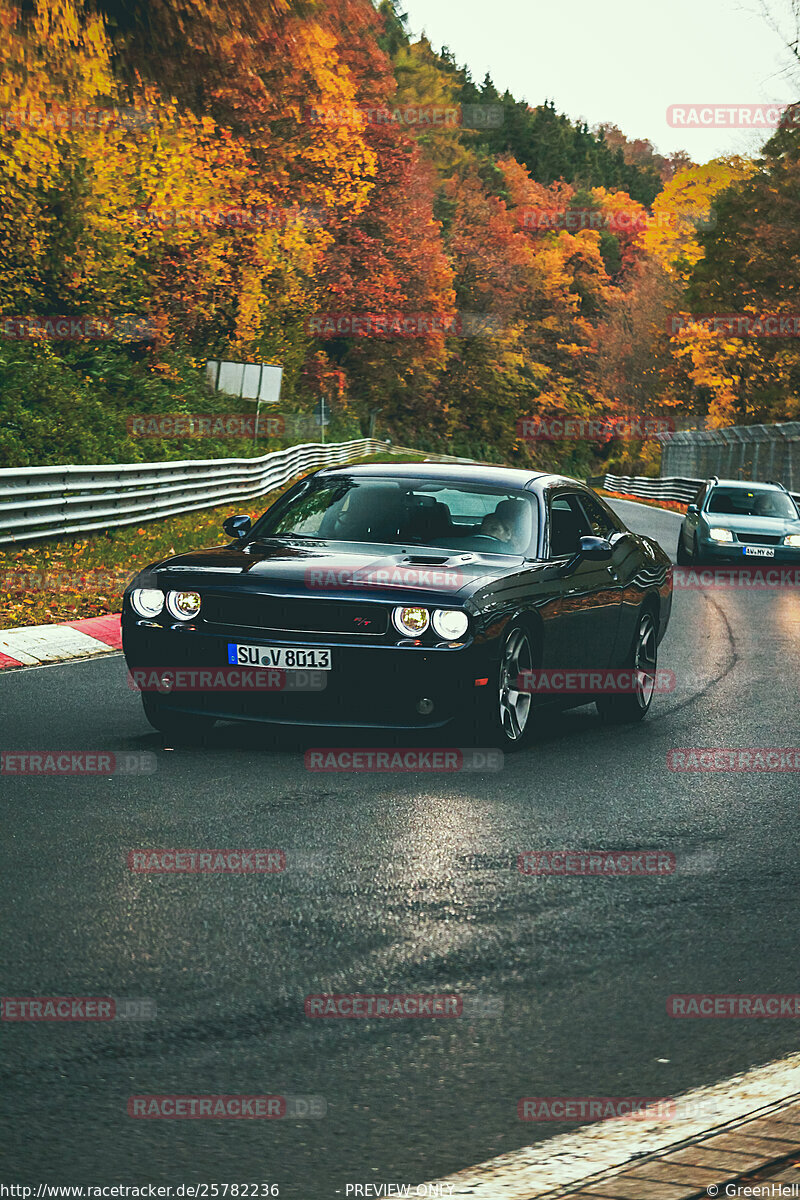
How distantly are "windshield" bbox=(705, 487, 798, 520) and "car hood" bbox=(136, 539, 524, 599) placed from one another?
17.6 meters

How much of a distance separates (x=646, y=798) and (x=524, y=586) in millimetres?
1488

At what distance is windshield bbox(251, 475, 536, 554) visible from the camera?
9.20 m

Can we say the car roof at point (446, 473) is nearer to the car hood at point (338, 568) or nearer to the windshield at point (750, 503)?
the car hood at point (338, 568)

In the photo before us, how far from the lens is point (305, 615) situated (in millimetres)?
8055

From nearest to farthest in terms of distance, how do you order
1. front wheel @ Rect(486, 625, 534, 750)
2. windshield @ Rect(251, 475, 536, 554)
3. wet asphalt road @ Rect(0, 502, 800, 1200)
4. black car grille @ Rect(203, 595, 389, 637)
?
wet asphalt road @ Rect(0, 502, 800, 1200), black car grille @ Rect(203, 595, 389, 637), front wheel @ Rect(486, 625, 534, 750), windshield @ Rect(251, 475, 536, 554)

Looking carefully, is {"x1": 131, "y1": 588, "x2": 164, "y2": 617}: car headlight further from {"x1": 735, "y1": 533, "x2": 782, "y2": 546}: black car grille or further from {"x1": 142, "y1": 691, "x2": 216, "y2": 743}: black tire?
{"x1": 735, "y1": 533, "x2": 782, "y2": 546}: black car grille

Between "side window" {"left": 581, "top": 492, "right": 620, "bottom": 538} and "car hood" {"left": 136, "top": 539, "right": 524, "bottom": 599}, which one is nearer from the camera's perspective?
"car hood" {"left": 136, "top": 539, "right": 524, "bottom": 599}

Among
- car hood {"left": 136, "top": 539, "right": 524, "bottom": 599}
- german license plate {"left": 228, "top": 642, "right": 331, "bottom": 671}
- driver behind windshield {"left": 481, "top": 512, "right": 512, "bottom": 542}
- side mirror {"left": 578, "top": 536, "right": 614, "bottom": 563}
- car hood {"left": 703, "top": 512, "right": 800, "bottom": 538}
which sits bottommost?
car hood {"left": 703, "top": 512, "right": 800, "bottom": 538}

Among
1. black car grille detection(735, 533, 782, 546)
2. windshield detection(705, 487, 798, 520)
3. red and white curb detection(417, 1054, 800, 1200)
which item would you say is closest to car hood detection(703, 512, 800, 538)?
black car grille detection(735, 533, 782, 546)

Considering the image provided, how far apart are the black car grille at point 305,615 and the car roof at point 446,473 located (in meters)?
1.70

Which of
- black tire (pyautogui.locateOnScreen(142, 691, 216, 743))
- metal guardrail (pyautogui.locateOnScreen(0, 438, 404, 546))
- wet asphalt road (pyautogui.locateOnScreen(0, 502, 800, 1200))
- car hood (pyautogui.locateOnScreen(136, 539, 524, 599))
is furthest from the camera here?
metal guardrail (pyautogui.locateOnScreen(0, 438, 404, 546))

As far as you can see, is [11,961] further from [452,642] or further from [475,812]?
[452,642]

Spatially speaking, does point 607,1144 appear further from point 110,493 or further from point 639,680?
point 110,493

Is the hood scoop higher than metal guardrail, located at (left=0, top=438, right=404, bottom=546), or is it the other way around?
the hood scoop
